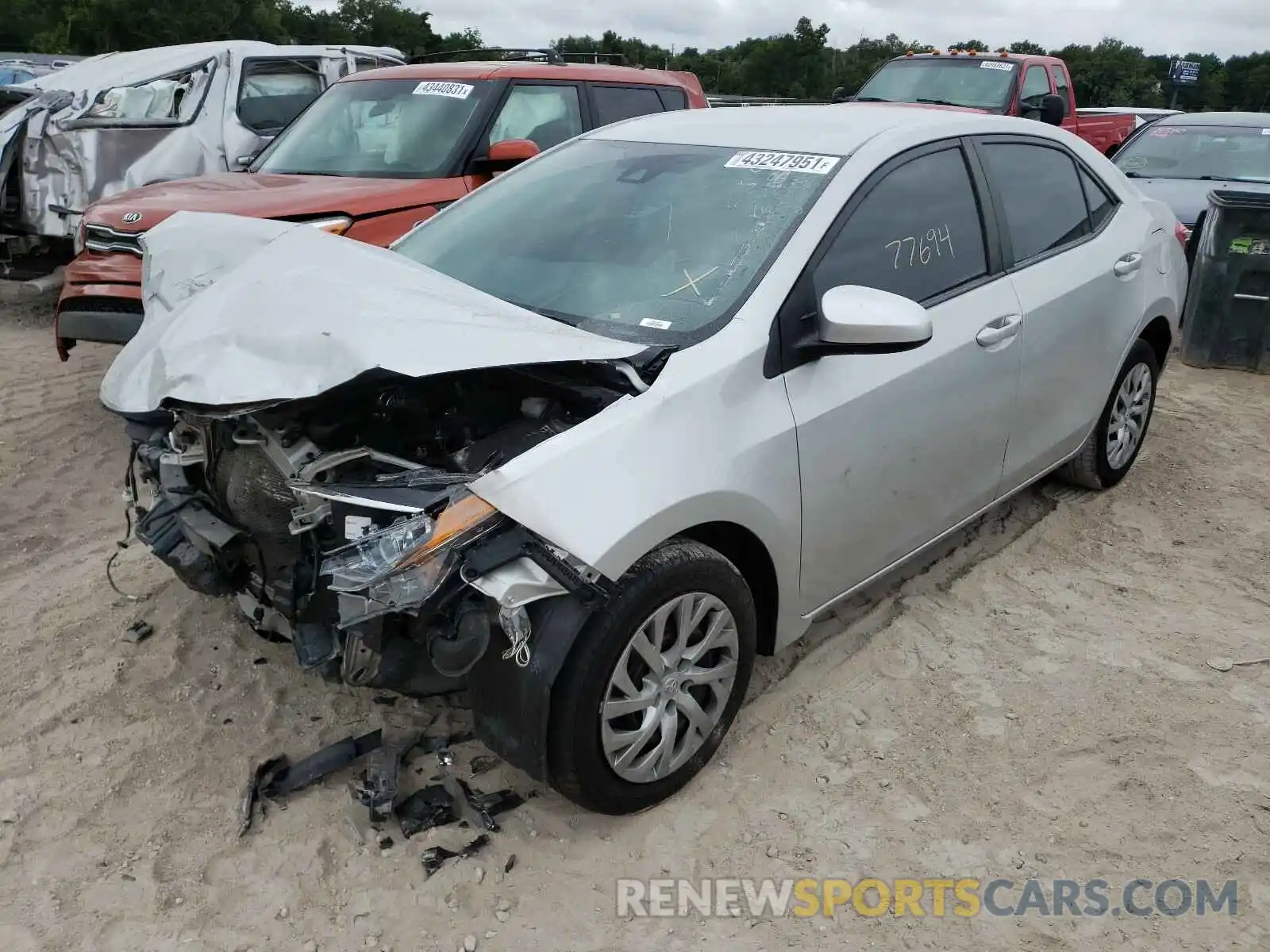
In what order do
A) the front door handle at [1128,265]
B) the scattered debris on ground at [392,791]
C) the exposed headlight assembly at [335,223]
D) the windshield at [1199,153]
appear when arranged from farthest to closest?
the windshield at [1199,153], the exposed headlight assembly at [335,223], the front door handle at [1128,265], the scattered debris on ground at [392,791]

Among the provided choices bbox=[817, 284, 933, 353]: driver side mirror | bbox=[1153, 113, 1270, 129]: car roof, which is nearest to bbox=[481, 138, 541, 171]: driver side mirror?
bbox=[817, 284, 933, 353]: driver side mirror

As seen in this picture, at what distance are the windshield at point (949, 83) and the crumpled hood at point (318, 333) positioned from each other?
8.87 meters

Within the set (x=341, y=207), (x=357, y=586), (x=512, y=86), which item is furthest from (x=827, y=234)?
(x=512, y=86)

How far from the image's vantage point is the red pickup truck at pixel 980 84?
1033 centimetres

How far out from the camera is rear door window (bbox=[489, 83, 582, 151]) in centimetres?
614

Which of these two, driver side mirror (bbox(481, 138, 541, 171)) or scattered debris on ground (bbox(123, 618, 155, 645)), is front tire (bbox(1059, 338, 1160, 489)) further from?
scattered debris on ground (bbox(123, 618, 155, 645))

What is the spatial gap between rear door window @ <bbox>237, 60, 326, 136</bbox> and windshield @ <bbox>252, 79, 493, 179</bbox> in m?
1.33

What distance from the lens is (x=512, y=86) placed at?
6.20 metres

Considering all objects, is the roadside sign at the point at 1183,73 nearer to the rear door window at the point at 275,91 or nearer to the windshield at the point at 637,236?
the rear door window at the point at 275,91

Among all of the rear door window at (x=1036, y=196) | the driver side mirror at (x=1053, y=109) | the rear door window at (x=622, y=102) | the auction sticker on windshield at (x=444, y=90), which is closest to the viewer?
the rear door window at (x=1036, y=196)

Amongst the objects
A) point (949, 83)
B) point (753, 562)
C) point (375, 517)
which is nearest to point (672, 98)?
point (949, 83)

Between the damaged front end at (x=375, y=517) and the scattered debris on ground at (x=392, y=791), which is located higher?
the damaged front end at (x=375, y=517)

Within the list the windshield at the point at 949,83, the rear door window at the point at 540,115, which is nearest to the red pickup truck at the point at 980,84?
the windshield at the point at 949,83
